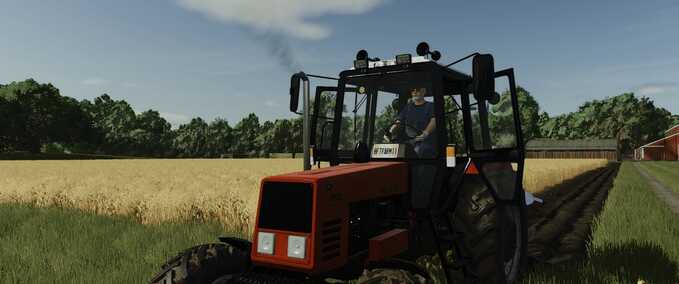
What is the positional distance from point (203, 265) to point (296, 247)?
0.80 meters

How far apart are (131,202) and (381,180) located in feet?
27.4

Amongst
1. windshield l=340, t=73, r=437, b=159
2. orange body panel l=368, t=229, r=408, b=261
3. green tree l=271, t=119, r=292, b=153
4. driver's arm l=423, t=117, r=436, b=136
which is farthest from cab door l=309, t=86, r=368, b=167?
green tree l=271, t=119, r=292, b=153

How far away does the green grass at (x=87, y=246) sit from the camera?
5.33 metres

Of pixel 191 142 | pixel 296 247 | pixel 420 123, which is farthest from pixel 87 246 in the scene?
pixel 191 142

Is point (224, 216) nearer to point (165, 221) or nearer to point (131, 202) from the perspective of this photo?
point (165, 221)

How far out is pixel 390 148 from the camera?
14.9ft

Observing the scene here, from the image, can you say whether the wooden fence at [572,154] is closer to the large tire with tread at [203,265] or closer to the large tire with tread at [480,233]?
the large tire with tread at [480,233]

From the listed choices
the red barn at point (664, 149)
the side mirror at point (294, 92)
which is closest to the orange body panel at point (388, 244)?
the side mirror at point (294, 92)

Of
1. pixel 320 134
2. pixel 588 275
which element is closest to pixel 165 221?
pixel 320 134

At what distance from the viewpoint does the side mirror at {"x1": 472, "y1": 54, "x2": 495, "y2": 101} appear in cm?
398

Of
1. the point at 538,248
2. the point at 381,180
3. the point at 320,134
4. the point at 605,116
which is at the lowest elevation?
the point at 538,248

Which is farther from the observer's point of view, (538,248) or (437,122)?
(538,248)

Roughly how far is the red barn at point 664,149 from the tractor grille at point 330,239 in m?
94.3

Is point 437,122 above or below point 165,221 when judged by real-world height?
above
